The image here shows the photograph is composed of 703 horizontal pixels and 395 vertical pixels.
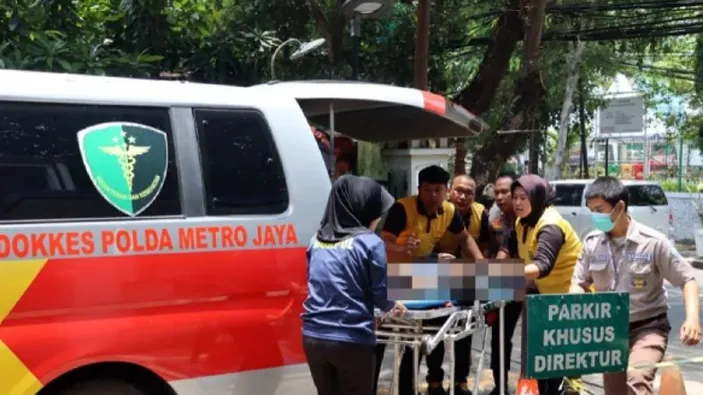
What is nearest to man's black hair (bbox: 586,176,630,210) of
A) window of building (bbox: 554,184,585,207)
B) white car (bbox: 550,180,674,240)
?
white car (bbox: 550,180,674,240)

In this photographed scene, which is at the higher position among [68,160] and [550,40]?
[550,40]

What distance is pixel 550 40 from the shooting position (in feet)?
35.6

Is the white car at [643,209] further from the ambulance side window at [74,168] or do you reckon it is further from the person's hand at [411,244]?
the ambulance side window at [74,168]

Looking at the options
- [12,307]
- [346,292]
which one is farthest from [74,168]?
[346,292]

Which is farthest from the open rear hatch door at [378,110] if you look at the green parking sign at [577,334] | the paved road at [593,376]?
the paved road at [593,376]

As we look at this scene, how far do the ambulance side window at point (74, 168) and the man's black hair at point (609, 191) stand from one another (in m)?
1.97

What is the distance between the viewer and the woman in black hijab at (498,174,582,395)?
4258 mm

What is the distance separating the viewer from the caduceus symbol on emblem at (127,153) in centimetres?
306

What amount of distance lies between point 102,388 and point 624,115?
22432 mm

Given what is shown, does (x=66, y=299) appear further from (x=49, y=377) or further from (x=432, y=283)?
(x=432, y=283)

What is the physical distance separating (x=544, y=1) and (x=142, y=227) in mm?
5780

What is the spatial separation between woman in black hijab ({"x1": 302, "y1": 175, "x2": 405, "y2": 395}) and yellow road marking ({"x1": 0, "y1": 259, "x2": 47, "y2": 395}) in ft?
3.66

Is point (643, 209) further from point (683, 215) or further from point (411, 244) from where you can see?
point (411, 244)

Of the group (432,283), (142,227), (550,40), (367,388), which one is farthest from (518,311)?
(550,40)
